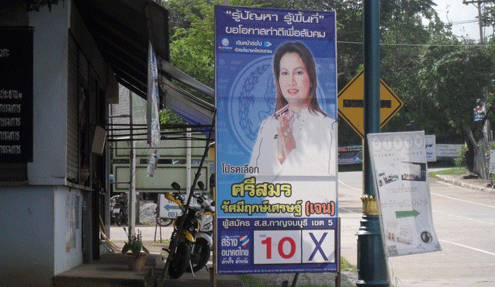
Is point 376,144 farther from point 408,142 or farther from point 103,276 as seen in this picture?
point 103,276

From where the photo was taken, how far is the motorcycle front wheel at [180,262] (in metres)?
9.98

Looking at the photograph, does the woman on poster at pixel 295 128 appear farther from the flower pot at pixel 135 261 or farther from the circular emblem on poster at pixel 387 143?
the flower pot at pixel 135 261

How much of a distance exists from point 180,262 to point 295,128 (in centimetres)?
353

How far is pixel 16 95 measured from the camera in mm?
7703

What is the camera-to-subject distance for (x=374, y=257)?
24.9 ft

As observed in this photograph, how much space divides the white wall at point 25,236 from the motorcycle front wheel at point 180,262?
2610mm

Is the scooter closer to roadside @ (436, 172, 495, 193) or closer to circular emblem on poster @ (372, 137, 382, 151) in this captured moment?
circular emblem on poster @ (372, 137, 382, 151)

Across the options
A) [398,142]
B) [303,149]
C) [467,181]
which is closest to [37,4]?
[303,149]

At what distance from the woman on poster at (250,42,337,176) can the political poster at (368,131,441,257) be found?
0.85m

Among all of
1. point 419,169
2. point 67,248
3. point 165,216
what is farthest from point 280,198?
point 165,216

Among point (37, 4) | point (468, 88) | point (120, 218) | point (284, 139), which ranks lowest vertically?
point (120, 218)

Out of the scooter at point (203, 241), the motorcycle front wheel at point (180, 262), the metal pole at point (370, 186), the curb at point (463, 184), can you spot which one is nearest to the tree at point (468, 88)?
the curb at point (463, 184)

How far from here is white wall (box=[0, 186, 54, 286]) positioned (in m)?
7.62

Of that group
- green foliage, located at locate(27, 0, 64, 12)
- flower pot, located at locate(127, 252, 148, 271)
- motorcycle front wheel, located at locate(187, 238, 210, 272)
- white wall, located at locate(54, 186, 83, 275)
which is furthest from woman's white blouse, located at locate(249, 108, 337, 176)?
motorcycle front wheel, located at locate(187, 238, 210, 272)
